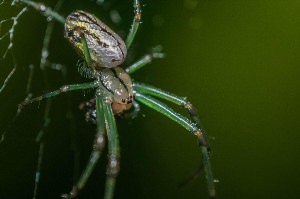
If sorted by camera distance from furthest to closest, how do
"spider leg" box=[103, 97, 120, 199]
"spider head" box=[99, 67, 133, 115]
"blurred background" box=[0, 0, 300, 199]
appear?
"blurred background" box=[0, 0, 300, 199], "spider head" box=[99, 67, 133, 115], "spider leg" box=[103, 97, 120, 199]

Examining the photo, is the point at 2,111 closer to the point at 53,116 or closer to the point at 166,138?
the point at 53,116

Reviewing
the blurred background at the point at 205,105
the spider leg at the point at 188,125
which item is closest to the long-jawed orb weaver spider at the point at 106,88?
the spider leg at the point at 188,125

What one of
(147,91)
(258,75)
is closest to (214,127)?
(258,75)

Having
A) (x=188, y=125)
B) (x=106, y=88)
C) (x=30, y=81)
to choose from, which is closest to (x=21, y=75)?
(x=30, y=81)

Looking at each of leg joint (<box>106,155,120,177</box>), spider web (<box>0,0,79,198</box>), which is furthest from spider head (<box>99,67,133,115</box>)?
spider web (<box>0,0,79,198</box>)

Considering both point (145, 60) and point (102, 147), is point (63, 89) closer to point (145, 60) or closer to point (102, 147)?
point (102, 147)

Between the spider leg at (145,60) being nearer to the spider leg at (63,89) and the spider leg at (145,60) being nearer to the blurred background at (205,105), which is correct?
the blurred background at (205,105)

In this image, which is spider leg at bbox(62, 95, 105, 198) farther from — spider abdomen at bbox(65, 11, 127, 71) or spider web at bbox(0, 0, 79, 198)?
spider web at bbox(0, 0, 79, 198)
